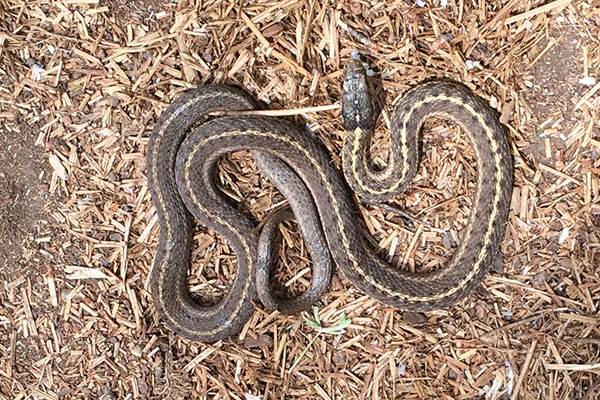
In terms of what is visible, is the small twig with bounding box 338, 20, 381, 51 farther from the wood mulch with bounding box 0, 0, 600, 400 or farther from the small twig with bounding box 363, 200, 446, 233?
the small twig with bounding box 363, 200, 446, 233

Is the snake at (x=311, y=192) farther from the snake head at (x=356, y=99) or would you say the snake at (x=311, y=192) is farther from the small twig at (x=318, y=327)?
the small twig at (x=318, y=327)

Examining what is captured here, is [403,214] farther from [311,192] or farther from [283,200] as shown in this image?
[283,200]

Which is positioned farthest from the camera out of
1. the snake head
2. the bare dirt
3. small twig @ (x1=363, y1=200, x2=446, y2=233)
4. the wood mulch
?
the bare dirt

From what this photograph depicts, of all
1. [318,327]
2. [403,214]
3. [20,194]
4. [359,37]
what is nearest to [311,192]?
[403,214]

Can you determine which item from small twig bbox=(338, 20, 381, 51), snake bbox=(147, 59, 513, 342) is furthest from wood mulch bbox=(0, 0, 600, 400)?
snake bbox=(147, 59, 513, 342)

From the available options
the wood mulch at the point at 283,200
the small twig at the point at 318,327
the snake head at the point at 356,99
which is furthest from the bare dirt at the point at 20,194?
the snake head at the point at 356,99

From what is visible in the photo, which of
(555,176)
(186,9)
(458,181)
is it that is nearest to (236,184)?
(186,9)
